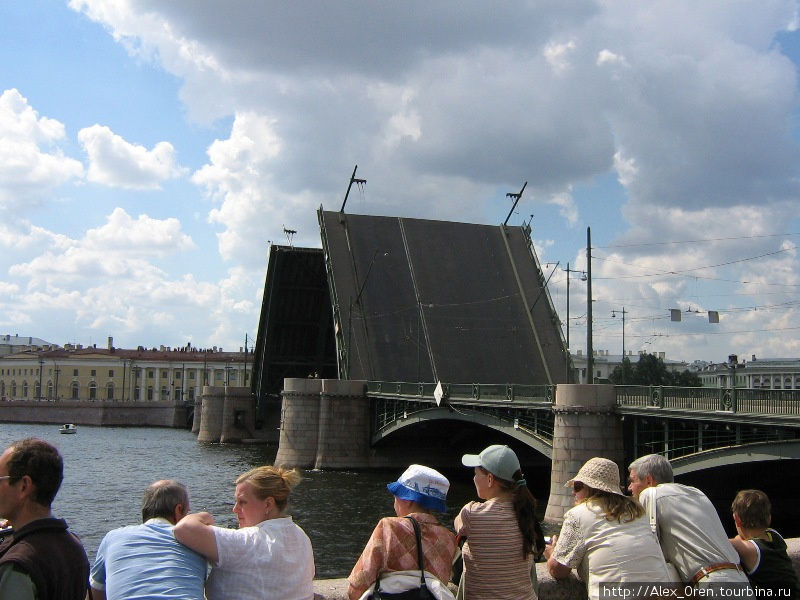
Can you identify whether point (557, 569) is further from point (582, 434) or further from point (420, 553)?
point (582, 434)

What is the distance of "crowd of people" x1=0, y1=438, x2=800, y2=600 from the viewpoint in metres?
2.58

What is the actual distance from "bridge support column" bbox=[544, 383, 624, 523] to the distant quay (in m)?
50.2

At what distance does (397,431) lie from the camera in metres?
29.1

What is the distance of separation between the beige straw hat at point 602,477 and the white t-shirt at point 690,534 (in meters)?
0.28

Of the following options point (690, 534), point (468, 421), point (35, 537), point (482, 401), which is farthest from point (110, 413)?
point (35, 537)

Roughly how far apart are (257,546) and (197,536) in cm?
23

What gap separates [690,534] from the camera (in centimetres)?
357

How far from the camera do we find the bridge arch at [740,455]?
12.9 m

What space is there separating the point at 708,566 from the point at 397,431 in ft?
84.8

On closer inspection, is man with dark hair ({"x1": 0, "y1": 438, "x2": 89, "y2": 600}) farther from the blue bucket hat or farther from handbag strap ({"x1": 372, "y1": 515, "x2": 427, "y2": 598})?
the blue bucket hat

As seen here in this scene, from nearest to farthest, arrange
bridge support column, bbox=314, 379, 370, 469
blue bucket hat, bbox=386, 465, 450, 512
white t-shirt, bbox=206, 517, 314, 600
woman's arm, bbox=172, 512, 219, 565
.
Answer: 1. woman's arm, bbox=172, 512, 219, 565
2. white t-shirt, bbox=206, 517, 314, 600
3. blue bucket hat, bbox=386, 465, 450, 512
4. bridge support column, bbox=314, 379, 370, 469

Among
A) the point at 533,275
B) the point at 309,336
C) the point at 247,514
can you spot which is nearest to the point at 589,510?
the point at 247,514

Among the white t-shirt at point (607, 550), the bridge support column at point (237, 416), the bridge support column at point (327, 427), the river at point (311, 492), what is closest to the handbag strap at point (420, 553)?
the white t-shirt at point (607, 550)

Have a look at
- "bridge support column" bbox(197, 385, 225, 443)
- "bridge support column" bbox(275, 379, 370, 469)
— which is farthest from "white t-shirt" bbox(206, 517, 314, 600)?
"bridge support column" bbox(197, 385, 225, 443)
